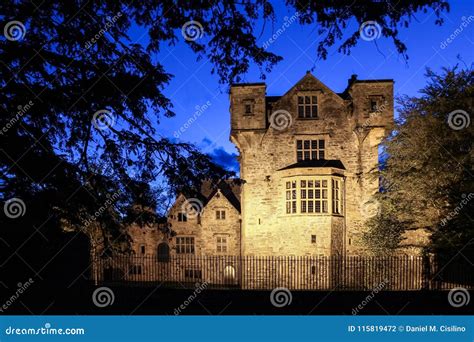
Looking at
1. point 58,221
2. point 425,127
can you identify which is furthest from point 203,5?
point 425,127

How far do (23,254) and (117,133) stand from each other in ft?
11.2

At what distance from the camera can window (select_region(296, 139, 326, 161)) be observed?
89.0 ft

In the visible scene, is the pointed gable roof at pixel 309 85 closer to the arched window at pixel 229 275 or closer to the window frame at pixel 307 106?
the window frame at pixel 307 106

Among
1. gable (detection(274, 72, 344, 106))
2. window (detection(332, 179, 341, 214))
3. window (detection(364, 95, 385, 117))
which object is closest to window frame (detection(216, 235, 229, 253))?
window (detection(332, 179, 341, 214))

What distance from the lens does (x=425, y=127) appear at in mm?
20969
